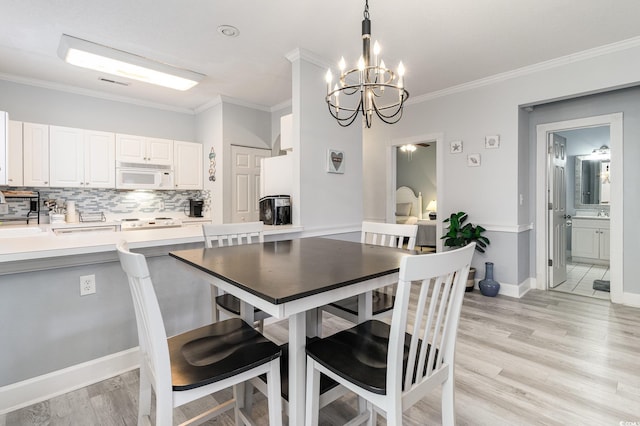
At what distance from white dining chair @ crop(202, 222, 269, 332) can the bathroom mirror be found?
6087 millimetres

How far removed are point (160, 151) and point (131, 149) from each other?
1.21ft

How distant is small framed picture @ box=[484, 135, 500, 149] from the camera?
12.3 ft

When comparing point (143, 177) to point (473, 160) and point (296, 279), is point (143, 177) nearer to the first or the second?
point (296, 279)

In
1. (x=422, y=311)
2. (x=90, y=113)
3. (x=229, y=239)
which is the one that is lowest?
(x=422, y=311)

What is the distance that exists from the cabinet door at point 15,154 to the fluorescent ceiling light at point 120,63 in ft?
Answer: 4.11

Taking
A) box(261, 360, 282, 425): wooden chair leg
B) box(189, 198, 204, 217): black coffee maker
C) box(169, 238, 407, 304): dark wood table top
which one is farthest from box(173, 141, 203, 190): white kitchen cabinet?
box(261, 360, 282, 425): wooden chair leg

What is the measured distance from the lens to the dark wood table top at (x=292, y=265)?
1108 mm

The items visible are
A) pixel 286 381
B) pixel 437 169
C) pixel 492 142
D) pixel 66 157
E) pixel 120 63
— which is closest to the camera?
pixel 286 381

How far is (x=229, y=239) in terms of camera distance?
2281mm

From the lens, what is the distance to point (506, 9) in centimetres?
237

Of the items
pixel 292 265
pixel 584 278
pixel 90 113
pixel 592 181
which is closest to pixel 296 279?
pixel 292 265

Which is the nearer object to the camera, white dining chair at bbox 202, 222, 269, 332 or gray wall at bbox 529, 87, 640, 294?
white dining chair at bbox 202, 222, 269, 332

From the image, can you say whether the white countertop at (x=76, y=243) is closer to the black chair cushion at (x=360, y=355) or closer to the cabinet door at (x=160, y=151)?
the black chair cushion at (x=360, y=355)

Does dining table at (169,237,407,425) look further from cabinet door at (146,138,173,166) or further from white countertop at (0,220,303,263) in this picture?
cabinet door at (146,138,173,166)
